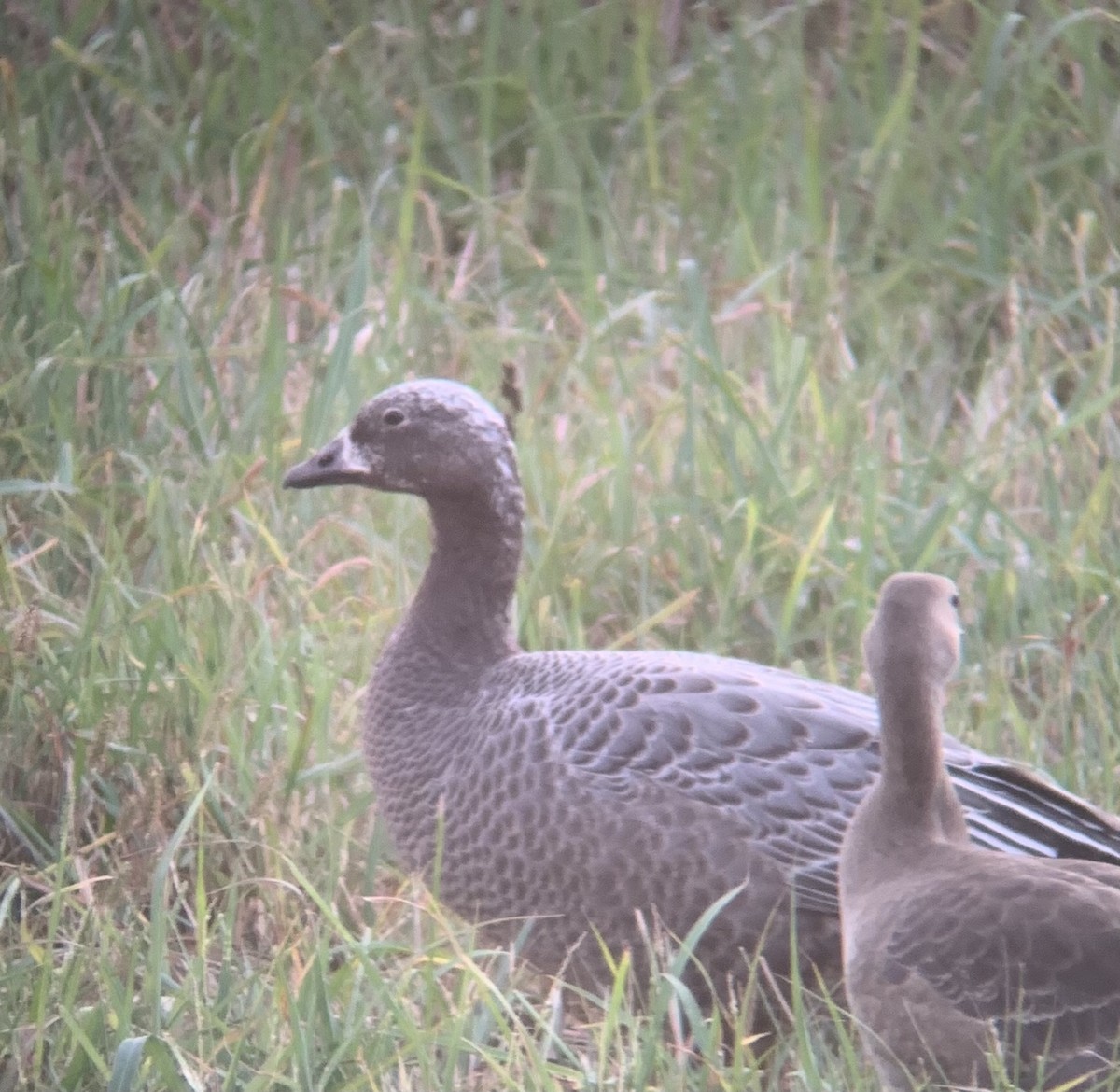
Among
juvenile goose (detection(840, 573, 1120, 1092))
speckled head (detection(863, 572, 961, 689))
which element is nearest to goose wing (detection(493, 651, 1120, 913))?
juvenile goose (detection(840, 573, 1120, 1092))

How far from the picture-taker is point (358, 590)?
477 cm

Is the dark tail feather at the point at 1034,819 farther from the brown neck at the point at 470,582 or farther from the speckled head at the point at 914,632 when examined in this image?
the brown neck at the point at 470,582

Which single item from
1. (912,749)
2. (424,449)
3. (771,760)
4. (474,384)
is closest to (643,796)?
(771,760)

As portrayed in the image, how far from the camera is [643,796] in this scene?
3.71m

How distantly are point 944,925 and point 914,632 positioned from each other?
1.41ft

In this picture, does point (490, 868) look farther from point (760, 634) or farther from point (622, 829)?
point (760, 634)

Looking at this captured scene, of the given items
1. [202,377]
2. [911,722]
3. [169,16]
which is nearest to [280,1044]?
[911,722]

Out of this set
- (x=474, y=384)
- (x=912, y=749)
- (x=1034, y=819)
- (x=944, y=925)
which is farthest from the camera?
(x=474, y=384)

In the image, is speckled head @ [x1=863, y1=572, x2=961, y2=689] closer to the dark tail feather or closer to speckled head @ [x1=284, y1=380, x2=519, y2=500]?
the dark tail feather

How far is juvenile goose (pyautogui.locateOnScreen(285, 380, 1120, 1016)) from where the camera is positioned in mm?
3639

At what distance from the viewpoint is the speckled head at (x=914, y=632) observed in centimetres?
332

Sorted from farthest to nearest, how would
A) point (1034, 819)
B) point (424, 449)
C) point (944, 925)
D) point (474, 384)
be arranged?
point (474, 384) < point (424, 449) < point (1034, 819) < point (944, 925)

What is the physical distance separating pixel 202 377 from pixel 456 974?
76.4 inches

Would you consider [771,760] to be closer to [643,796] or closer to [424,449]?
[643,796]
